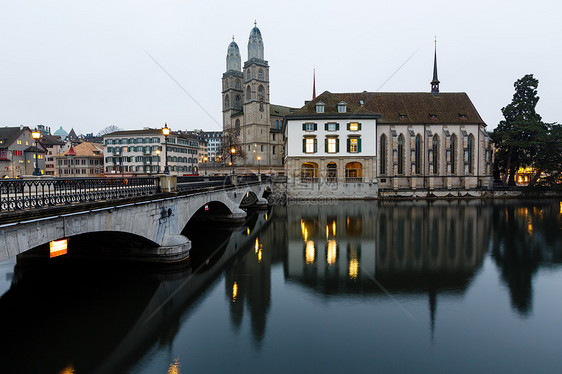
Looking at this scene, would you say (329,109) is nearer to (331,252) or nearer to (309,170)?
(309,170)

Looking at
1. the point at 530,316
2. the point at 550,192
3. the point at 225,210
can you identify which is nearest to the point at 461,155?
the point at 550,192

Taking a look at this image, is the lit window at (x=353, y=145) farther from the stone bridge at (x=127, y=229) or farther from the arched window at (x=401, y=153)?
the stone bridge at (x=127, y=229)

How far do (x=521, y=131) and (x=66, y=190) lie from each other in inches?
2456

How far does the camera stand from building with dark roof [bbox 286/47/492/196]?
47.8m

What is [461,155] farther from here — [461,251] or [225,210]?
[225,210]

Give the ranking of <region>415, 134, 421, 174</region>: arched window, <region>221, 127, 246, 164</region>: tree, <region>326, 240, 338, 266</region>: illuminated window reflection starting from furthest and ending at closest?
<region>221, 127, 246, 164</region>: tree
<region>415, 134, 421, 174</region>: arched window
<region>326, 240, 338, 266</region>: illuminated window reflection

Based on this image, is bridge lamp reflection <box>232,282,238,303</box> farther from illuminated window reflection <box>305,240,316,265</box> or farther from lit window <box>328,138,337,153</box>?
lit window <box>328,138,337,153</box>

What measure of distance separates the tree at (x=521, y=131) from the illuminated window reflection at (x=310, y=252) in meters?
47.6

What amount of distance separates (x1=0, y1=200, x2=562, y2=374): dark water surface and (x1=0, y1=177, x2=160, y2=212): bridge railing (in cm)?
388

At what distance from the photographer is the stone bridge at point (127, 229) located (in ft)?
24.3

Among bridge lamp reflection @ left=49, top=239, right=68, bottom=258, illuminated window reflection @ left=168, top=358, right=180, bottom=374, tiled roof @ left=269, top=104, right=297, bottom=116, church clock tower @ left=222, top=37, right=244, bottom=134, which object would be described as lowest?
illuminated window reflection @ left=168, top=358, right=180, bottom=374

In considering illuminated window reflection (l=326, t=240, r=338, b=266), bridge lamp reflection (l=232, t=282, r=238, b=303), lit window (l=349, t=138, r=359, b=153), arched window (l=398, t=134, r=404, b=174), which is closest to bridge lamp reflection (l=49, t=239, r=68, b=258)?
bridge lamp reflection (l=232, t=282, r=238, b=303)

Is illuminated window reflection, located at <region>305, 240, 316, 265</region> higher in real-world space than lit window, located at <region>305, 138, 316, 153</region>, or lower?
lower

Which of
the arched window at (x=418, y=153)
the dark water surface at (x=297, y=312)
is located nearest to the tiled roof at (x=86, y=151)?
the dark water surface at (x=297, y=312)
